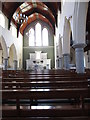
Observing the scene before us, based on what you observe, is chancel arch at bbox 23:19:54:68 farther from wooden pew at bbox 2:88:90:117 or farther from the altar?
wooden pew at bbox 2:88:90:117

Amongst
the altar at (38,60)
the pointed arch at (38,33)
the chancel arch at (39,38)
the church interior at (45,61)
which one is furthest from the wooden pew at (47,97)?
the pointed arch at (38,33)

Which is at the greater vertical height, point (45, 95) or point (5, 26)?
point (5, 26)

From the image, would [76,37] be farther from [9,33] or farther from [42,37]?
[42,37]

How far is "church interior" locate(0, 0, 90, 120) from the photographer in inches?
107

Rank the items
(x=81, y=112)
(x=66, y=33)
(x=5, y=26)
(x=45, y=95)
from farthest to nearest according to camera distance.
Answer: (x=5, y=26) → (x=66, y=33) → (x=81, y=112) → (x=45, y=95)

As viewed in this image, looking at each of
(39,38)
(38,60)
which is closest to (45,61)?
(38,60)

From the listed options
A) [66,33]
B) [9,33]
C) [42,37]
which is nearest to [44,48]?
[42,37]

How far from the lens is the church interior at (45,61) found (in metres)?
2.72

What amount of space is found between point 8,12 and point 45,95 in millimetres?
17445

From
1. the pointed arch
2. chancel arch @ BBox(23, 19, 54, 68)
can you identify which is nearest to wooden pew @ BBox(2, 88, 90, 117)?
chancel arch @ BBox(23, 19, 54, 68)

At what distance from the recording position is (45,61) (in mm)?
25516

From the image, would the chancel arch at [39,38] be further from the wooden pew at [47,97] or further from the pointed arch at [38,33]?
the wooden pew at [47,97]

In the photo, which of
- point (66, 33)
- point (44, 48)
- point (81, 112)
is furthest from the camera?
point (44, 48)

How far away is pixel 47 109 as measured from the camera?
111 inches
